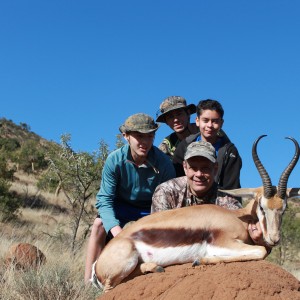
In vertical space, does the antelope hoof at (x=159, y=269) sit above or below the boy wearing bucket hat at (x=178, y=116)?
below

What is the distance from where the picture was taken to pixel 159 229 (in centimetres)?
515

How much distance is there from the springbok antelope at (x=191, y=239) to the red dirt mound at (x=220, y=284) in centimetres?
21

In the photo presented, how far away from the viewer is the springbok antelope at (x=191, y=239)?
502 cm

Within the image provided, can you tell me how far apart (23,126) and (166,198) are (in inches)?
2681

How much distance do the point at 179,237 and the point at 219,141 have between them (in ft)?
8.55

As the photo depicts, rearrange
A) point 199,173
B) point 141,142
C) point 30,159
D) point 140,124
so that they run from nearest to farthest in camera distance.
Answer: point 199,173, point 140,124, point 141,142, point 30,159

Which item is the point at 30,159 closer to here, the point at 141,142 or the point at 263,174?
the point at 141,142

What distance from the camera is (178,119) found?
8500 millimetres

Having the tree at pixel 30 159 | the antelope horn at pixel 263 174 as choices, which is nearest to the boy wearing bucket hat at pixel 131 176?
the antelope horn at pixel 263 174

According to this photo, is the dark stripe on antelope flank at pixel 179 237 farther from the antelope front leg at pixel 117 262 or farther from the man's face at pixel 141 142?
the man's face at pixel 141 142

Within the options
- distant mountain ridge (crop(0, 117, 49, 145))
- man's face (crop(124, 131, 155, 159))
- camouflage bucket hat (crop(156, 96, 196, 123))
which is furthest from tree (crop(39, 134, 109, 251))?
distant mountain ridge (crop(0, 117, 49, 145))

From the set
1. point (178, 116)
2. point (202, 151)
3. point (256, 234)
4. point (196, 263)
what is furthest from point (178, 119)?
point (196, 263)

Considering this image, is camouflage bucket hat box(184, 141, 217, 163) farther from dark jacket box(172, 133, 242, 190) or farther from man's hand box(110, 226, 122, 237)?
man's hand box(110, 226, 122, 237)

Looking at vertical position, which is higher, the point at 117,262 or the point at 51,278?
the point at 117,262
